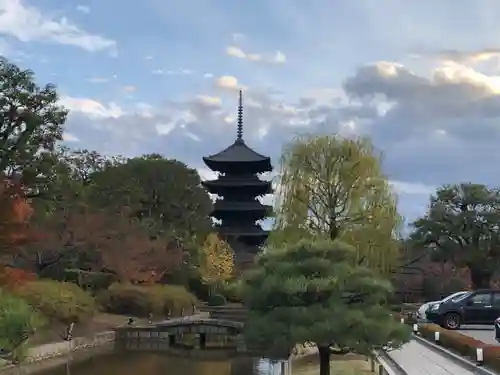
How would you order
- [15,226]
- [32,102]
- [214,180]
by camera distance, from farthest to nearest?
A: [214,180] < [32,102] < [15,226]

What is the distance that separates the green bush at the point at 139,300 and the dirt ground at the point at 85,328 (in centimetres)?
68

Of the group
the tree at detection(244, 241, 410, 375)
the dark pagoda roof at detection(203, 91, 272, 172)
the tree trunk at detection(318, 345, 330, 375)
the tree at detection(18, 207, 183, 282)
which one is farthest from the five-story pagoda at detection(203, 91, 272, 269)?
the tree at detection(244, 241, 410, 375)

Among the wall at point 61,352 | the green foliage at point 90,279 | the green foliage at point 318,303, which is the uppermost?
the green foliage at point 90,279

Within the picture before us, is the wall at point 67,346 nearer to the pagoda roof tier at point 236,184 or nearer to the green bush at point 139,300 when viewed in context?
the green bush at point 139,300

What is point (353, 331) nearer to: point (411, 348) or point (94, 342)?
point (411, 348)

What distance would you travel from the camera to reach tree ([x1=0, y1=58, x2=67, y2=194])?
99.8ft

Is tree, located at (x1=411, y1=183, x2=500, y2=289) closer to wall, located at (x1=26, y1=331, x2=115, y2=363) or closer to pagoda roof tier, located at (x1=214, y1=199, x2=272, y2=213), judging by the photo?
pagoda roof tier, located at (x1=214, y1=199, x2=272, y2=213)

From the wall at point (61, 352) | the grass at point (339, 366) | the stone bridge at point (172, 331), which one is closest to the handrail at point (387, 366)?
the grass at point (339, 366)

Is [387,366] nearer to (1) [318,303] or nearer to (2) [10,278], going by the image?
(1) [318,303]

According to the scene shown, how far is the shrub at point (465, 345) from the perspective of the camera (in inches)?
601

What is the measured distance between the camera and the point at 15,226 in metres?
23.3

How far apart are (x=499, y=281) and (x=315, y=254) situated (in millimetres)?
40842

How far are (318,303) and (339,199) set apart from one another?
49.1 ft

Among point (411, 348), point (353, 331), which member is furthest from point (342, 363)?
point (353, 331)
